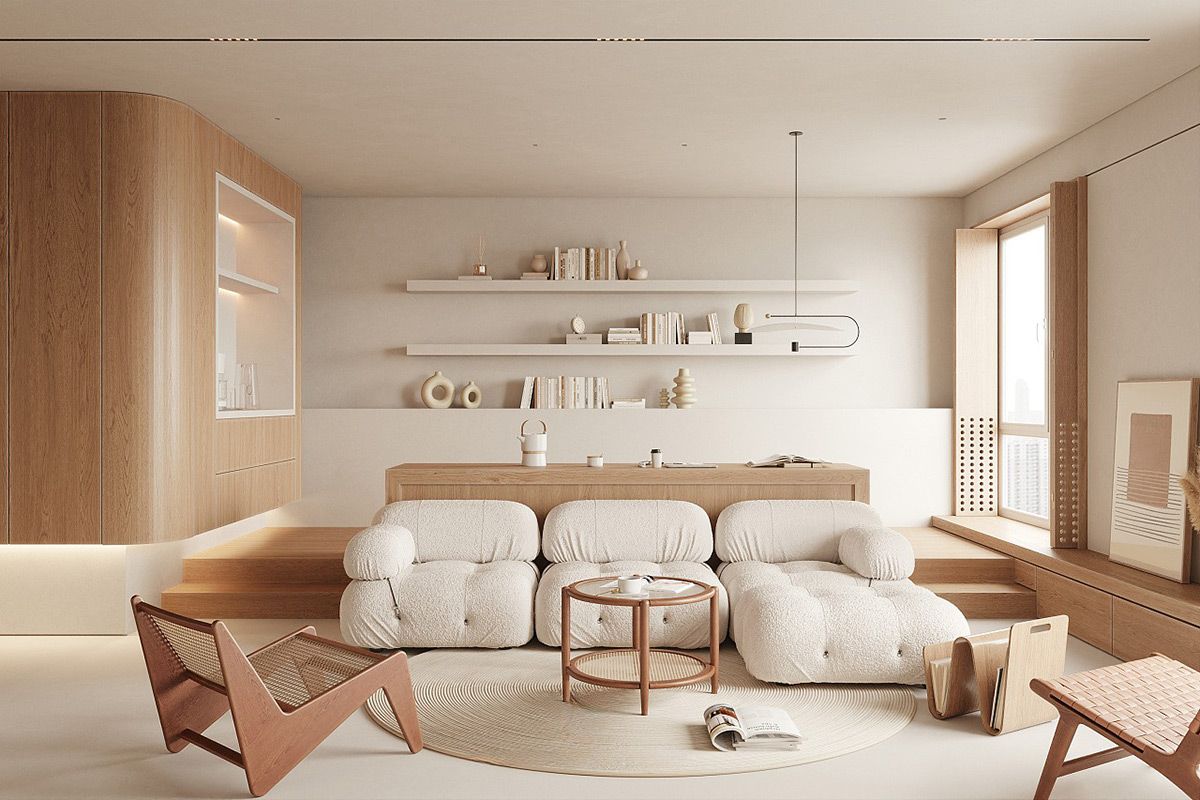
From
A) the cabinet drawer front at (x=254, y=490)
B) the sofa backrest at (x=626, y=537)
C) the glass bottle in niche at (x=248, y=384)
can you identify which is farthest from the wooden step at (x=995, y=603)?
the glass bottle in niche at (x=248, y=384)

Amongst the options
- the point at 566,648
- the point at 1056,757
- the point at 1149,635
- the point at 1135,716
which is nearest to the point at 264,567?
the point at 566,648

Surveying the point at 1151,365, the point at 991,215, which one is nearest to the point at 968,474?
the point at 991,215

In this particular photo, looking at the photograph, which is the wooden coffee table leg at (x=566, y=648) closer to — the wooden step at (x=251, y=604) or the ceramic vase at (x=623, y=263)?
the wooden step at (x=251, y=604)

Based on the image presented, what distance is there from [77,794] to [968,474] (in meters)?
6.13

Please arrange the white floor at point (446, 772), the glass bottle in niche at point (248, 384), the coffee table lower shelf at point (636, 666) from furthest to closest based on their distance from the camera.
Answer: the glass bottle in niche at point (248, 384) < the coffee table lower shelf at point (636, 666) < the white floor at point (446, 772)

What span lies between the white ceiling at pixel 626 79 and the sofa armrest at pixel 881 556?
7.47ft

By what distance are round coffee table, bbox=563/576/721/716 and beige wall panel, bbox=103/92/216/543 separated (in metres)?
2.38

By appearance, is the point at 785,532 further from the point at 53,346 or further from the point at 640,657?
the point at 53,346

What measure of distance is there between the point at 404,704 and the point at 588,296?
447 cm

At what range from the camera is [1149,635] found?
4.27 m

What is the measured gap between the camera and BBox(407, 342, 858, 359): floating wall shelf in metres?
6.98

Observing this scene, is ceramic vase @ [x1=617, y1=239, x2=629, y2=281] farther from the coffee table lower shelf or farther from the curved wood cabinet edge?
the coffee table lower shelf

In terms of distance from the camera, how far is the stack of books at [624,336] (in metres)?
7.05

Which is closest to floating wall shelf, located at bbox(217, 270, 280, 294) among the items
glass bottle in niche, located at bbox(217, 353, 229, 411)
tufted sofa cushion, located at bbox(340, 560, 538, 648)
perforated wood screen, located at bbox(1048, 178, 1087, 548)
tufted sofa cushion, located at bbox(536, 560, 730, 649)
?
glass bottle in niche, located at bbox(217, 353, 229, 411)
